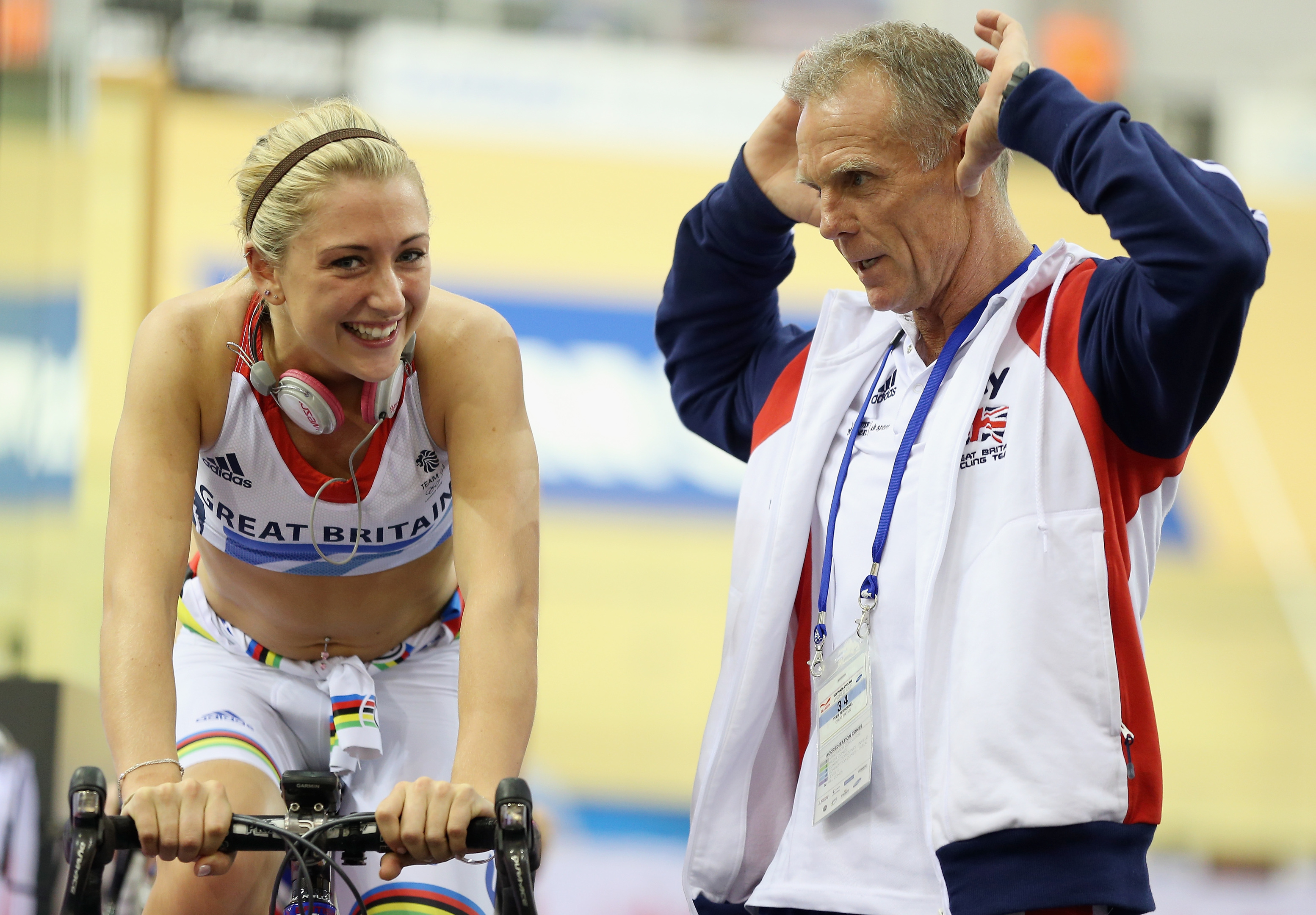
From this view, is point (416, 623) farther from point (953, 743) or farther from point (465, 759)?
point (953, 743)

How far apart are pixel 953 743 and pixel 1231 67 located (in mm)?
9631

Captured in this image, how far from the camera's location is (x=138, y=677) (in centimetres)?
170

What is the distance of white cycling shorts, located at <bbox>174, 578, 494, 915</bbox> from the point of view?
6.32 ft

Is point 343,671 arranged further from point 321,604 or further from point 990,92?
point 990,92

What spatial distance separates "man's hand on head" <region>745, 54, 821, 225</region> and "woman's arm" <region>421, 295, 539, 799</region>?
1.87 ft

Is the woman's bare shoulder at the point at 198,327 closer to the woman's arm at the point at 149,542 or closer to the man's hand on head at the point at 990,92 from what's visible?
the woman's arm at the point at 149,542

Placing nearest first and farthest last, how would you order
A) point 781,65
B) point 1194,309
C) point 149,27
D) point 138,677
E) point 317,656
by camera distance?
1. point 1194,309
2. point 138,677
3. point 317,656
4. point 149,27
5. point 781,65

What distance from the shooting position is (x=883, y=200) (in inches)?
76.1

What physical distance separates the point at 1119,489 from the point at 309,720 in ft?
3.98

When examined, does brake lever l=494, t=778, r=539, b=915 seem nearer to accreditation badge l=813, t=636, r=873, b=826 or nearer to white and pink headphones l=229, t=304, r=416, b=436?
accreditation badge l=813, t=636, r=873, b=826

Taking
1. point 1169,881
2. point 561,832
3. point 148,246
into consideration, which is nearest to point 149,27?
point 148,246

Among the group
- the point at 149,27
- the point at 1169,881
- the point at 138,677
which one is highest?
the point at 149,27

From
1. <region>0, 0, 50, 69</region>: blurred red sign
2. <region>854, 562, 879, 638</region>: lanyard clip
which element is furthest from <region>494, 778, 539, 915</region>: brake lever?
<region>0, 0, 50, 69</region>: blurred red sign

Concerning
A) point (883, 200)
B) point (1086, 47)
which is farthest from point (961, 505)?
point (1086, 47)
